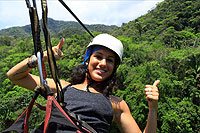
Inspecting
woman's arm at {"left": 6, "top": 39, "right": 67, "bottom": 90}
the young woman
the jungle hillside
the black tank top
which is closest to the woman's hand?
the young woman

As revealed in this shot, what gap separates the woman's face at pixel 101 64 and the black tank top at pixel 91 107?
0.11 meters

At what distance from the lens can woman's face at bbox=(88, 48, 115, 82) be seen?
2.01 metres

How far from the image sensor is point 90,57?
210cm

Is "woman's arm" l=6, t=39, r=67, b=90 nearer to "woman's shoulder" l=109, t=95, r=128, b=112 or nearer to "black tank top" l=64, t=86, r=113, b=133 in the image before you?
"black tank top" l=64, t=86, r=113, b=133

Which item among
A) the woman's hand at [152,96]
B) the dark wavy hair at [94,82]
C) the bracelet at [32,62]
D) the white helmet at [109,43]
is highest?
the white helmet at [109,43]

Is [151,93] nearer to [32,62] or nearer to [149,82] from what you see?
[32,62]

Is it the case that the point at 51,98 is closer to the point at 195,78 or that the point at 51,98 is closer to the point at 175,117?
the point at 175,117

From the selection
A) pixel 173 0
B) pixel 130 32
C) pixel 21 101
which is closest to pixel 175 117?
pixel 21 101

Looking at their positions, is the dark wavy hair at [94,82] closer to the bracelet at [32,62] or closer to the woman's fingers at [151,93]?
the woman's fingers at [151,93]

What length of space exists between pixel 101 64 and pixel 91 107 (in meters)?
0.24

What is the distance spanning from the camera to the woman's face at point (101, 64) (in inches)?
79.2

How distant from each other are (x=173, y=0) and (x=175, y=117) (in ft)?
151

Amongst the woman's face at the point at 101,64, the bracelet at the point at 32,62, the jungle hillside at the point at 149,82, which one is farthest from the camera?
the jungle hillside at the point at 149,82

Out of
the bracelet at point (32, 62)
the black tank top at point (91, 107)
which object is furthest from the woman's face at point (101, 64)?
the bracelet at point (32, 62)
